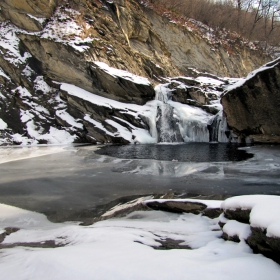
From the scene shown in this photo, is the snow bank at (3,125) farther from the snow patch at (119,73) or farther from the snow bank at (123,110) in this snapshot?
the snow patch at (119,73)

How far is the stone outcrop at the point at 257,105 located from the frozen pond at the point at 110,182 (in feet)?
18.5

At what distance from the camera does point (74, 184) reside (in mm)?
5273

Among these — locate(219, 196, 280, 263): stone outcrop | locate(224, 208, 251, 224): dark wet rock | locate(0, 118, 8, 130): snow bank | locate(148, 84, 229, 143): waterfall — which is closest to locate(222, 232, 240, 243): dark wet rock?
locate(219, 196, 280, 263): stone outcrop

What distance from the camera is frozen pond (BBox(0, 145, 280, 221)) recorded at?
4137mm

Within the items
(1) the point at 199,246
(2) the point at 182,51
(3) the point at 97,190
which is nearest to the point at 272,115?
(3) the point at 97,190

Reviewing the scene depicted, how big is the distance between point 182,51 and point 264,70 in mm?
15715

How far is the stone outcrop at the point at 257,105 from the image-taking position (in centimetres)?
1185

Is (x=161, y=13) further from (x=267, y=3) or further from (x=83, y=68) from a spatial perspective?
(x=83, y=68)

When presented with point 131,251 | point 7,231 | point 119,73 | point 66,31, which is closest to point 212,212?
point 131,251

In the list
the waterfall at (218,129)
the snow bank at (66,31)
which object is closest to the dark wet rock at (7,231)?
the waterfall at (218,129)

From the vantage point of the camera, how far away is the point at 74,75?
17234mm

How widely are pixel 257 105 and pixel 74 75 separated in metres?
12.2

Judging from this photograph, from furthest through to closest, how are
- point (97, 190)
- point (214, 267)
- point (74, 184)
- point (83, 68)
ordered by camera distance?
point (83, 68)
point (74, 184)
point (97, 190)
point (214, 267)

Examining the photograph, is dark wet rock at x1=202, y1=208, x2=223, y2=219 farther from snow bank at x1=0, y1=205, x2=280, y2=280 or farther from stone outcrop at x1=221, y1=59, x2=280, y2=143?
stone outcrop at x1=221, y1=59, x2=280, y2=143
